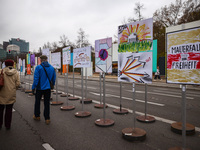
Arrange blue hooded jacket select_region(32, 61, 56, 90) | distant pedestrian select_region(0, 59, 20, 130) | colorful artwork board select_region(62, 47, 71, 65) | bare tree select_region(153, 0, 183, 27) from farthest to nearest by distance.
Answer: bare tree select_region(153, 0, 183, 27), colorful artwork board select_region(62, 47, 71, 65), blue hooded jacket select_region(32, 61, 56, 90), distant pedestrian select_region(0, 59, 20, 130)

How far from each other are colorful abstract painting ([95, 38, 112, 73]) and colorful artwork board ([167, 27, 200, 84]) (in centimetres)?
214

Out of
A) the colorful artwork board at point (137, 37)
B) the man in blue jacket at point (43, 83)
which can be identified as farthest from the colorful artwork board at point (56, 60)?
→ the colorful artwork board at point (137, 37)

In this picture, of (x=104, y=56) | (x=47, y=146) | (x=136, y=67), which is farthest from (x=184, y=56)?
(x=47, y=146)

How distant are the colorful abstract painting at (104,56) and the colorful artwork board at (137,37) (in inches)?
35.7

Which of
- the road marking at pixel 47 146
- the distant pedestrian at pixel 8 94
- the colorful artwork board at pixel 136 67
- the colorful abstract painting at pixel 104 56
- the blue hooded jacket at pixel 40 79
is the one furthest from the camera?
the colorful abstract painting at pixel 104 56

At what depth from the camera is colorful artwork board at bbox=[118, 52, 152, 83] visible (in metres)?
3.61

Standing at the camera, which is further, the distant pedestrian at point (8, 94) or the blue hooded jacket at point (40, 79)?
the blue hooded jacket at point (40, 79)

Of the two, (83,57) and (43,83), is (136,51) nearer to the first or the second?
(83,57)

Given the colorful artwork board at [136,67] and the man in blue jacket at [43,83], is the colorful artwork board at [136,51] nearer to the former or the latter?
the colorful artwork board at [136,67]

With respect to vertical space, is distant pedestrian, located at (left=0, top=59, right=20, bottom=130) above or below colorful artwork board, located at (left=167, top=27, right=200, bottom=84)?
below

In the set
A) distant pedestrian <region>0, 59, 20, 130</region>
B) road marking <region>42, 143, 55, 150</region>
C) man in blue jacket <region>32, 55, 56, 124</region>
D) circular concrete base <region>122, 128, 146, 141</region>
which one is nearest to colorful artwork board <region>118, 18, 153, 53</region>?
circular concrete base <region>122, 128, 146, 141</region>

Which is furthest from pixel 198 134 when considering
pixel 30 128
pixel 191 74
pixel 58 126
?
pixel 30 128

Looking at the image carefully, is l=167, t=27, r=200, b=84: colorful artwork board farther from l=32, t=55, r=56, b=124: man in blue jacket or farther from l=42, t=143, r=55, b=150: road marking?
l=32, t=55, r=56, b=124: man in blue jacket

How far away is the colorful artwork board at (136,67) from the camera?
361 cm
